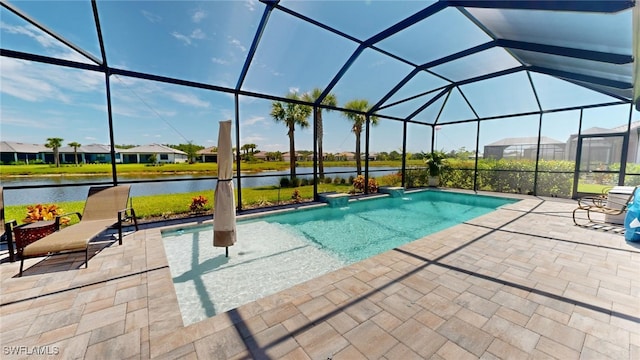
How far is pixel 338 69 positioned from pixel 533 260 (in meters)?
5.47

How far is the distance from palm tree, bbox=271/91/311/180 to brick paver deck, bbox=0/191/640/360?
469 inches

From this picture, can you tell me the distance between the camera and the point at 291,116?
14844mm

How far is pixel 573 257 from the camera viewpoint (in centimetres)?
350

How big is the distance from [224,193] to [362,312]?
8.22ft

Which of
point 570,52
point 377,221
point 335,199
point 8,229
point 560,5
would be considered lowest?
Result: point 377,221

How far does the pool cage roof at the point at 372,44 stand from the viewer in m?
3.42

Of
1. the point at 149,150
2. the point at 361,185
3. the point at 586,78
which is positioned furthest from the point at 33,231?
the point at 149,150

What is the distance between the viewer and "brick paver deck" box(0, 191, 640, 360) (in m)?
1.78

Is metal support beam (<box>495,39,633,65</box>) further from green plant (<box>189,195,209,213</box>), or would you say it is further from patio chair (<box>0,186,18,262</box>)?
patio chair (<box>0,186,18,262</box>)

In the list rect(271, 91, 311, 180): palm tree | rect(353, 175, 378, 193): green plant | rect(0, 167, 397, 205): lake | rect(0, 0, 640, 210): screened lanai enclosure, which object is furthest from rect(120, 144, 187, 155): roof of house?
rect(353, 175, 378, 193): green plant

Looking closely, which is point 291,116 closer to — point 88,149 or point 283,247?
point 283,247

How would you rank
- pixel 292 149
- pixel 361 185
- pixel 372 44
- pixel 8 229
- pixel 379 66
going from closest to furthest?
pixel 8 229 < pixel 372 44 < pixel 379 66 < pixel 361 185 < pixel 292 149

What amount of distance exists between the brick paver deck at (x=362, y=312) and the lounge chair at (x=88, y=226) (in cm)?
31

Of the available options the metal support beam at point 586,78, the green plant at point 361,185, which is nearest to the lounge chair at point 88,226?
the green plant at point 361,185
